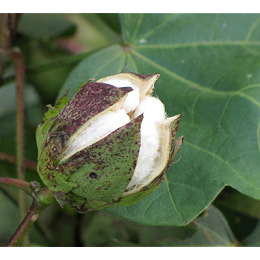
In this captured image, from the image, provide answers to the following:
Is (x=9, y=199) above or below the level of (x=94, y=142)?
below

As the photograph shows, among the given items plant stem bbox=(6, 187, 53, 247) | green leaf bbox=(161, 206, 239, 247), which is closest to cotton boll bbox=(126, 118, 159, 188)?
plant stem bbox=(6, 187, 53, 247)

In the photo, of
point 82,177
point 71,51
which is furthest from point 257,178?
point 71,51

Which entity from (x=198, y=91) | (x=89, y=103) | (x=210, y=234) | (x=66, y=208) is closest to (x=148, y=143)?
(x=89, y=103)

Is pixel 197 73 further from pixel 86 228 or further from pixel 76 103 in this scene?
pixel 86 228

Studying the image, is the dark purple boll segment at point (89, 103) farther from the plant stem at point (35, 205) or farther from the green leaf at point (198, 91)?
the green leaf at point (198, 91)

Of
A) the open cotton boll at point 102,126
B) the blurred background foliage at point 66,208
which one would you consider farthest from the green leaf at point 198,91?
the open cotton boll at point 102,126

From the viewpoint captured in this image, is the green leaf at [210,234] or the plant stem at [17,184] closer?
the plant stem at [17,184]

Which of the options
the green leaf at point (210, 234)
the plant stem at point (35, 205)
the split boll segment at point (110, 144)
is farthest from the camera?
the green leaf at point (210, 234)
